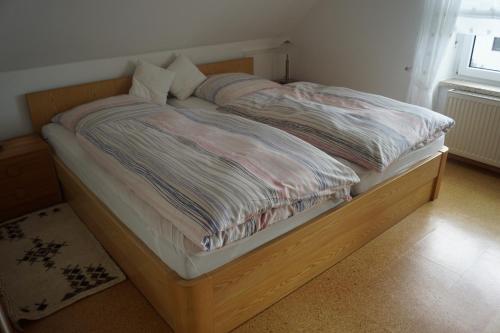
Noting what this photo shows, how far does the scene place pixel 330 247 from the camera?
207 cm

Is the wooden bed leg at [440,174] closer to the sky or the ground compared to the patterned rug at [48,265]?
closer to the sky

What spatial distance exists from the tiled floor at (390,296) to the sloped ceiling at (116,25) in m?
1.71

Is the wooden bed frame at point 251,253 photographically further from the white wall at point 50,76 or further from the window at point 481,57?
the window at point 481,57

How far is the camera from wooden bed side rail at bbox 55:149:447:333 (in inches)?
61.2

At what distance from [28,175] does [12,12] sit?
3.34ft

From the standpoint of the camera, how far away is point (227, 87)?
3.26 metres

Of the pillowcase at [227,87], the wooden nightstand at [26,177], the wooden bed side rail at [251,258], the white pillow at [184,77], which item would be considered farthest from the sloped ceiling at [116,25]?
the wooden bed side rail at [251,258]

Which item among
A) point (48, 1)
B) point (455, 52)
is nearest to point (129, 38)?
point (48, 1)

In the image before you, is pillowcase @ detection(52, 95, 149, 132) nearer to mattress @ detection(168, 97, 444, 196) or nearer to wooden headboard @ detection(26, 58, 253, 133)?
wooden headboard @ detection(26, 58, 253, 133)

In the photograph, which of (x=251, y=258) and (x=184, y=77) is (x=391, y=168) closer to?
(x=251, y=258)

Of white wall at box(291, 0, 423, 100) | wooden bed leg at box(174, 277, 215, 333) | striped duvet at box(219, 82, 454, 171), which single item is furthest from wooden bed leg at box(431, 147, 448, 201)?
wooden bed leg at box(174, 277, 215, 333)

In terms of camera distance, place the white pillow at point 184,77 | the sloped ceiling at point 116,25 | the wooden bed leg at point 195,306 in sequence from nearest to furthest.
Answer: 1. the wooden bed leg at point 195,306
2. the sloped ceiling at point 116,25
3. the white pillow at point 184,77

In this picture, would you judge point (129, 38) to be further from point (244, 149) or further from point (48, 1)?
point (244, 149)

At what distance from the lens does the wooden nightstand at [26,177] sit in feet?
8.29
